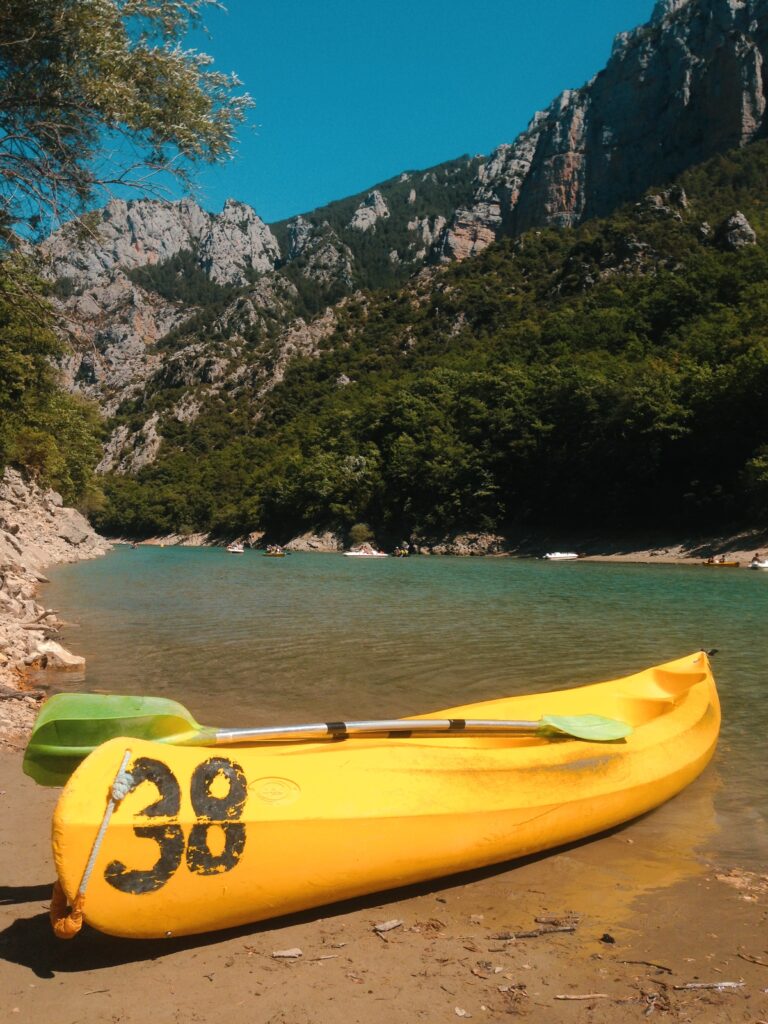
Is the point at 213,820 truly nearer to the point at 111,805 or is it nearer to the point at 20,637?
the point at 111,805

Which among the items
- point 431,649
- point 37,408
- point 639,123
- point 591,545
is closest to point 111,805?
point 431,649

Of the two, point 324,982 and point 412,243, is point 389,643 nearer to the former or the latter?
point 324,982

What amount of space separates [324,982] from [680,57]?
123m

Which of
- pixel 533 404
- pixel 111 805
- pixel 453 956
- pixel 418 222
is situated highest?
pixel 418 222

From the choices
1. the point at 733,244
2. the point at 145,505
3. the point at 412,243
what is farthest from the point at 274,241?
the point at 733,244

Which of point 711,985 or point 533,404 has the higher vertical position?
point 533,404

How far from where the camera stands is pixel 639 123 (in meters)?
106

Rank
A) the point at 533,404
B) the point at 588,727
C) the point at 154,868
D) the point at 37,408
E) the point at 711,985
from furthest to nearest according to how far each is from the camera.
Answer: the point at 533,404 < the point at 37,408 < the point at 588,727 < the point at 154,868 < the point at 711,985

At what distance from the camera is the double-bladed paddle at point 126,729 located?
3.55 m

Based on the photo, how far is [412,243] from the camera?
144625 millimetres

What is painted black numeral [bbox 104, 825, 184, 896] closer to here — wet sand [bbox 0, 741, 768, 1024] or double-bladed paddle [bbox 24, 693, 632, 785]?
wet sand [bbox 0, 741, 768, 1024]

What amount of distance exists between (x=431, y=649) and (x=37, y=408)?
2631 centimetres

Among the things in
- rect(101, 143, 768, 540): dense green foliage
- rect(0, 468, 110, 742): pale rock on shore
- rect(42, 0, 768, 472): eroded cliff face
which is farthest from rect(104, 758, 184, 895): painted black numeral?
rect(42, 0, 768, 472): eroded cliff face

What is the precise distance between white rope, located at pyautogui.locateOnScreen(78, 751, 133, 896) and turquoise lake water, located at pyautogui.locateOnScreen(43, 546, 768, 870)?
3.25m
